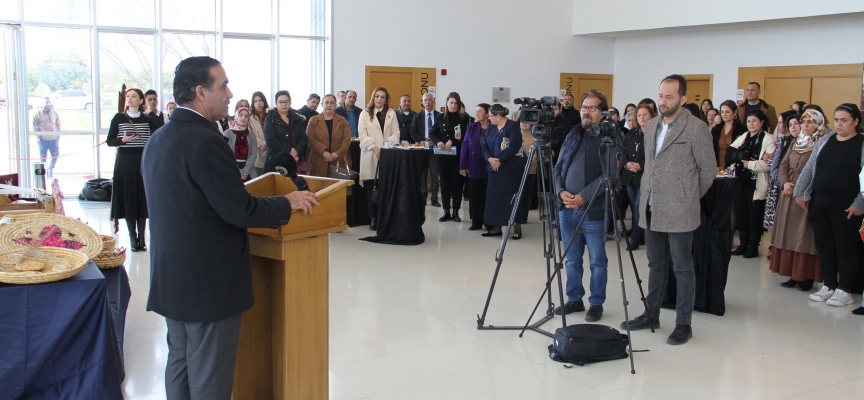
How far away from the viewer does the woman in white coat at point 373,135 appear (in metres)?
8.58

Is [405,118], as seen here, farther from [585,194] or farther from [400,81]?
[585,194]

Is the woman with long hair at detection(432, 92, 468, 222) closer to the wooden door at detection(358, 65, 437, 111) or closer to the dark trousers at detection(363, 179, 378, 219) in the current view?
the dark trousers at detection(363, 179, 378, 219)

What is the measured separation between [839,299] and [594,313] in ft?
6.92

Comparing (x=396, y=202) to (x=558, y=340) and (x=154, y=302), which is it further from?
(x=154, y=302)

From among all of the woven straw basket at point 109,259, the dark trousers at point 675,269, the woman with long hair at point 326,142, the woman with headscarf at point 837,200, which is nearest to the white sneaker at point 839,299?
the woman with headscarf at point 837,200

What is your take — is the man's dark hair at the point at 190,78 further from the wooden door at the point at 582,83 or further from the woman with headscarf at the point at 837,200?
the wooden door at the point at 582,83

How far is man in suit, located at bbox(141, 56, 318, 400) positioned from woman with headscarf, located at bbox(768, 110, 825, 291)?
504 centimetres

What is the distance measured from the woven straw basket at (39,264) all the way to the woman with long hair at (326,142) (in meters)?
5.60

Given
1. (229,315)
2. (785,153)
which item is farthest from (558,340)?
(785,153)

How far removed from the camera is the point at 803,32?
11.5 m

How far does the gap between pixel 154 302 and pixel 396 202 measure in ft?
17.6

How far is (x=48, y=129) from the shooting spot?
11.3 metres

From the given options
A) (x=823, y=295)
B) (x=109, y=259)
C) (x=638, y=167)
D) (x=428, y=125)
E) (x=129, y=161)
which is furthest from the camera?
(x=428, y=125)

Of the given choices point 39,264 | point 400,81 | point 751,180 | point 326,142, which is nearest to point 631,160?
point 751,180
